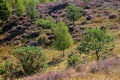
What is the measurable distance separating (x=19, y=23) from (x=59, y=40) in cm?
3268

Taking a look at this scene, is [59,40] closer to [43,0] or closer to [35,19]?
[35,19]

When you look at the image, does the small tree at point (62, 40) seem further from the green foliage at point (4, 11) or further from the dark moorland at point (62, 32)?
the green foliage at point (4, 11)

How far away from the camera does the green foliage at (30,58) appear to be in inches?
1293

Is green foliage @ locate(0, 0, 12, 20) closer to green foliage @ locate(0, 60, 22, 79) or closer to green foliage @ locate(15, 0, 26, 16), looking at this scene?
green foliage @ locate(15, 0, 26, 16)

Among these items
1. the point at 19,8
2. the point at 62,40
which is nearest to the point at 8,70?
the point at 62,40

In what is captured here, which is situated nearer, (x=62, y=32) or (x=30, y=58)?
(x=30, y=58)

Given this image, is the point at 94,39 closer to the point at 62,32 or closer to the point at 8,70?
the point at 8,70

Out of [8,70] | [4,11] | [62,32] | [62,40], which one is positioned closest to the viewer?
[8,70]

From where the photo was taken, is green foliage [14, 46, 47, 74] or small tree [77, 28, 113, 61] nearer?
green foliage [14, 46, 47, 74]

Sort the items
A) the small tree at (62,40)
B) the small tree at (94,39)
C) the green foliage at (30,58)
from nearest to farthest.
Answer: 1. the green foliage at (30,58)
2. the small tree at (94,39)
3. the small tree at (62,40)

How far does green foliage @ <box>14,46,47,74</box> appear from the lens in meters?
32.8

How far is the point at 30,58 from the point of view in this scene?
1318 inches

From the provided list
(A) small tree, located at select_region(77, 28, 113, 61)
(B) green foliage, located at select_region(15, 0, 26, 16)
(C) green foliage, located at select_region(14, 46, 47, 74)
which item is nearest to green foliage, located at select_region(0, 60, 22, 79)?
(C) green foliage, located at select_region(14, 46, 47, 74)

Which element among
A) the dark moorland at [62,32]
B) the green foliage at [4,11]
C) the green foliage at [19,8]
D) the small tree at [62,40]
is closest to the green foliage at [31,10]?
the dark moorland at [62,32]
